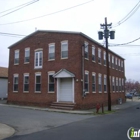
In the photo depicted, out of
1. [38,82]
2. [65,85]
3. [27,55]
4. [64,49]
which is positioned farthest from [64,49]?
[27,55]

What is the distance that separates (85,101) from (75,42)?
6.50 metres

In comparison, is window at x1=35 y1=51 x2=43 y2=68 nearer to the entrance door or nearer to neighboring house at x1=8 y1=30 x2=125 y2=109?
neighboring house at x1=8 y1=30 x2=125 y2=109

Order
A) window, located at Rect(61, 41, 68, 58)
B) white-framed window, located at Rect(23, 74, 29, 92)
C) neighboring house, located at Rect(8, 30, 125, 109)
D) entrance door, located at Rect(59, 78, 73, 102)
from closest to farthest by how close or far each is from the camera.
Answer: neighboring house, located at Rect(8, 30, 125, 109) → entrance door, located at Rect(59, 78, 73, 102) → window, located at Rect(61, 41, 68, 58) → white-framed window, located at Rect(23, 74, 29, 92)

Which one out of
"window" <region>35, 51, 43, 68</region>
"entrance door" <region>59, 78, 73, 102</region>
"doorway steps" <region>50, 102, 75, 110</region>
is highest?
"window" <region>35, 51, 43, 68</region>

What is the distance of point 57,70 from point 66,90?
2491 millimetres

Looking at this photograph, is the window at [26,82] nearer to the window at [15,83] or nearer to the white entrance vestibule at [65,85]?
the window at [15,83]

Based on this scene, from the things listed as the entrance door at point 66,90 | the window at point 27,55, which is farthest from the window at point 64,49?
the window at point 27,55

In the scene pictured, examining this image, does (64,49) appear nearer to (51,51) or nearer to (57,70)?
(51,51)

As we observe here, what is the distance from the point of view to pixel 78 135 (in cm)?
974

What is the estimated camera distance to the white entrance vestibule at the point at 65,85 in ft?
75.5

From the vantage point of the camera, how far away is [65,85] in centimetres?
2388

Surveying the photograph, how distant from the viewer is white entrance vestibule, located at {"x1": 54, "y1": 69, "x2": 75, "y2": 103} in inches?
906

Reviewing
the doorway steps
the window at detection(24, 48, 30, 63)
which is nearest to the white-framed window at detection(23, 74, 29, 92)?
the window at detection(24, 48, 30, 63)

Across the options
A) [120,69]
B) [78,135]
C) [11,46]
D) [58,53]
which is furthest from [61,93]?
[120,69]
